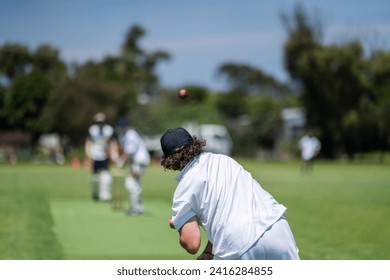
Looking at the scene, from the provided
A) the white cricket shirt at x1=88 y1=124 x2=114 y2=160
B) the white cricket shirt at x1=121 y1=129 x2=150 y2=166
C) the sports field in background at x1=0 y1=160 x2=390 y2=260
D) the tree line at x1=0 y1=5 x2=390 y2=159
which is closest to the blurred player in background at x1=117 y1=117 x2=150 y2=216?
the white cricket shirt at x1=121 y1=129 x2=150 y2=166

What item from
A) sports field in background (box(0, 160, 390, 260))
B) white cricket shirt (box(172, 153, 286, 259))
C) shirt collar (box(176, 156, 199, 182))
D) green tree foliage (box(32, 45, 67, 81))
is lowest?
sports field in background (box(0, 160, 390, 260))

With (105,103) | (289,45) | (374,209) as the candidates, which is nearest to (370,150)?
(289,45)

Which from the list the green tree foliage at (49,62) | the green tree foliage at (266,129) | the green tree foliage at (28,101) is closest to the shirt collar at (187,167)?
the green tree foliage at (28,101)

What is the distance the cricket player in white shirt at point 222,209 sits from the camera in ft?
18.7

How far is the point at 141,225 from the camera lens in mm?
15281

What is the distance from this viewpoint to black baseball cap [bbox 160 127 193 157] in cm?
586

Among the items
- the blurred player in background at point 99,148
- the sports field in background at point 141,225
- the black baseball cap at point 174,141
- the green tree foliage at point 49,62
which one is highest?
the green tree foliage at point 49,62

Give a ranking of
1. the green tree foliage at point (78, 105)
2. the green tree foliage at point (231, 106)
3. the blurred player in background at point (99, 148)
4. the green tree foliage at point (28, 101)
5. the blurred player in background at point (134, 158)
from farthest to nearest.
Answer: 1. the green tree foliage at point (231, 106)
2. the green tree foliage at point (28, 101)
3. the green tree foliage at point (78, 105)
4. the blurred player in background at point (99, 148)
5. the blurred player in background at point (134, 158)

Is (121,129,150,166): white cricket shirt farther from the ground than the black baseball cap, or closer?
closer

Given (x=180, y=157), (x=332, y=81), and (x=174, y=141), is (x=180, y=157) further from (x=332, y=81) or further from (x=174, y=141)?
(x=332, y=81)

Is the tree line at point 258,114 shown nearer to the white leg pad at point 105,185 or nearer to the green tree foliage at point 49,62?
the green tree foliage at point 49,62

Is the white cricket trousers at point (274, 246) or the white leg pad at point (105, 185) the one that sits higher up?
the white cricket trousers at point (274, 246)

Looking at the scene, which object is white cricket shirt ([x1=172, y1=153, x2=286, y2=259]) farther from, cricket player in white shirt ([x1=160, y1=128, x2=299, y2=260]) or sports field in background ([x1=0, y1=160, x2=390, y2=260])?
sports field in background ([x1=0, y1=160, x2=390, y2=260])

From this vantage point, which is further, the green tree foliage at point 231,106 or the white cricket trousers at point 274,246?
the green tree foliage at point 231,106
